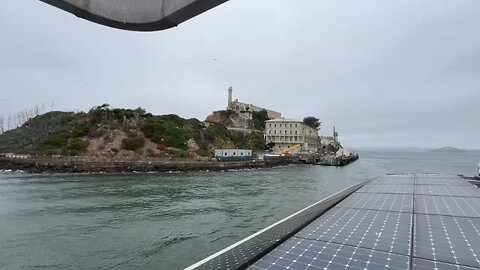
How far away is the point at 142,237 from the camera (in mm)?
13117

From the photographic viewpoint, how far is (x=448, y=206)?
10.9 m

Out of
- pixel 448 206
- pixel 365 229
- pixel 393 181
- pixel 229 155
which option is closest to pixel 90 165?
pixel 229 155

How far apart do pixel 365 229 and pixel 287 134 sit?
88.7m

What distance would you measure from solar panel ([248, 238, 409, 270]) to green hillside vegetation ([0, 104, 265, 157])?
5399cm

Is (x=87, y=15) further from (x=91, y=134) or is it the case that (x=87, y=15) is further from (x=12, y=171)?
(x=91, y=134)

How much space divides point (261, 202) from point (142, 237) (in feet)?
35.1

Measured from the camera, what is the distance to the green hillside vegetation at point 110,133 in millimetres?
57531

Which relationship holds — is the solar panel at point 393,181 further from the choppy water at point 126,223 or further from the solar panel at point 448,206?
the solar panel at point 448,206

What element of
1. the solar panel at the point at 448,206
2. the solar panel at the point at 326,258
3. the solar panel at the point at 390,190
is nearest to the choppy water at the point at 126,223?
the solar panel at the point at 390,190

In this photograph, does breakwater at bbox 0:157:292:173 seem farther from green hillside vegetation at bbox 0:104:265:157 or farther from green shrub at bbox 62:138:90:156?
green hillside vegetation at bbox 0:104:265:157

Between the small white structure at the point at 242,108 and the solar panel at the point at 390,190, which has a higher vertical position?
the small white structure at the point at 242,108

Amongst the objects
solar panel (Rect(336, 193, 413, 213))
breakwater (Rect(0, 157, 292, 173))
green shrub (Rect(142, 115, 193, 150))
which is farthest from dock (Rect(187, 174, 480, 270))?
green shrub (Rect(142, 115, 193, 150))

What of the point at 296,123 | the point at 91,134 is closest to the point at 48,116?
the point at 91,134

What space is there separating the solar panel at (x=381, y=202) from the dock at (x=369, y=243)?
23 cm
